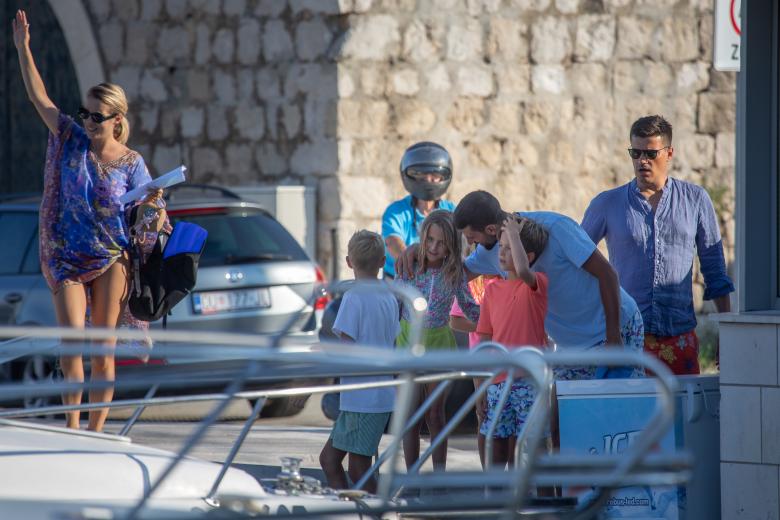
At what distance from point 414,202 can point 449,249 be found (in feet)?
4.11

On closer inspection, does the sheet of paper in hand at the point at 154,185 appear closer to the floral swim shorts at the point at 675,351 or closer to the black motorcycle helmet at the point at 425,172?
the black motorcycle helmet at the point at 425,172

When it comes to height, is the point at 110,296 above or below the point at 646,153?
below

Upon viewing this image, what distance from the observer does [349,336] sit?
21.0 feet

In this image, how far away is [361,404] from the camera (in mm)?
6262

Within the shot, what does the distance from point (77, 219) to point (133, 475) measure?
324 centimetres

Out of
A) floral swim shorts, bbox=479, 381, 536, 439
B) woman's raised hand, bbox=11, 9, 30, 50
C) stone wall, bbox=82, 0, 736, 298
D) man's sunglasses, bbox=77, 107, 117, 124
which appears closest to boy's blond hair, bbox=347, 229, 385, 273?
floral swim shorts, bbox=479, 381, 536, 439

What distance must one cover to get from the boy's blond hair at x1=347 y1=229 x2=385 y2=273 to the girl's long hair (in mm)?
337

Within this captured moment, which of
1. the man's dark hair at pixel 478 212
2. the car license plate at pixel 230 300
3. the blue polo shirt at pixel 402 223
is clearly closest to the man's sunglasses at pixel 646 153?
the man's dark hair at pixel 478 212

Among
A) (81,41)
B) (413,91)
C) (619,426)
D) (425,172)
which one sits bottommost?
(619,426)

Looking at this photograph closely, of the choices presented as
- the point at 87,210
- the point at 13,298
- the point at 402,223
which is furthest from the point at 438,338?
the point at 13,298

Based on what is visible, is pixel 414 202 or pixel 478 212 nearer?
pixel 478 212

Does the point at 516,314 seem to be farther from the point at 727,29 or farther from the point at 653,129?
the point at 727,29

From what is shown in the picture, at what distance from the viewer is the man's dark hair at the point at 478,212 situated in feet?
20.5

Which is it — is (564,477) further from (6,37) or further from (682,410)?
(6,37)
